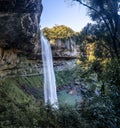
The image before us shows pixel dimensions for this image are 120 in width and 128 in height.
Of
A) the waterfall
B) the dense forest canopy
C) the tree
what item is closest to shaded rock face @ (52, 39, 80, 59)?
the dense forest canopy

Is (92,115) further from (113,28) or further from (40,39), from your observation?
(40,39)

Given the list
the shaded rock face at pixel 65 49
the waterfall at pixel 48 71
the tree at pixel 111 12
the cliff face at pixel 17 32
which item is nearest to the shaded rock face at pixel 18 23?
the cliff face at pixel 17 32

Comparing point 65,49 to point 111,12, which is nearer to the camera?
point 111,12

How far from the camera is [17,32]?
31.2 m

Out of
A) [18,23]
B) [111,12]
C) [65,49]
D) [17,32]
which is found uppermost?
[18,23]

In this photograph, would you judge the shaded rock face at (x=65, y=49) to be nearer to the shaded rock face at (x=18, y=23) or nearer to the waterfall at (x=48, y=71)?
the waterfall at (x=48, y=71)

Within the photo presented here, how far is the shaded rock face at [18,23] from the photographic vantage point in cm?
2795

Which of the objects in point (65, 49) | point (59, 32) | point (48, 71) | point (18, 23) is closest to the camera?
point (18, 23)

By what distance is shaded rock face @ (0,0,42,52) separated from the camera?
91.7ft

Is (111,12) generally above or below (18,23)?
below

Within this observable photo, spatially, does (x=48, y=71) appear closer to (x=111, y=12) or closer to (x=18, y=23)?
(x=18, y=23)

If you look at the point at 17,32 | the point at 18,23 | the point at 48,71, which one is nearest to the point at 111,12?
the point at 18,23

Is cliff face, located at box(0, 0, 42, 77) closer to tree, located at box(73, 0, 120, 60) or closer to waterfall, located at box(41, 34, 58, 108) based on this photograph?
waterfall, located at box(41, 34, 58, 108)

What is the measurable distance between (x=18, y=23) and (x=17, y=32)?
136 cm
